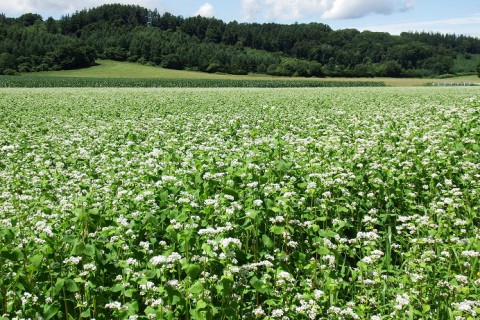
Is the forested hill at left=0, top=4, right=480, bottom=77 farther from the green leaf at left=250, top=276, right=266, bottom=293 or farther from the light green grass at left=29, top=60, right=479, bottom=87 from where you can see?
the green leaf at left=250, top=276, right=266, bottom=293

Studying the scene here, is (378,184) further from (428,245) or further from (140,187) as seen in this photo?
(140,187)

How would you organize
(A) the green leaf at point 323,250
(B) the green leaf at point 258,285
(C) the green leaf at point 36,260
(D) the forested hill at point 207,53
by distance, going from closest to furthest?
(C) the green leaf at point 36,260
(B) the green leaf at point 258,285
(A) the green leaf at point 323,250
(D) the forested hill at point 207,53

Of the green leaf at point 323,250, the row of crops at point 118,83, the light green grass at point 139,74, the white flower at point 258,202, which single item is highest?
the light green grass at point 139,74

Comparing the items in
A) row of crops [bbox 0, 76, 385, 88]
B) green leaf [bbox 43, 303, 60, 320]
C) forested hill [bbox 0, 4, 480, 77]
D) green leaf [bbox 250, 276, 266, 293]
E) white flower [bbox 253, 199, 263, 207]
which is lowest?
green leaf [bbox 43, 303, 60, 320]

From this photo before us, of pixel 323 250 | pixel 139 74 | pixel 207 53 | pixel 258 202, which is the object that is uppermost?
pixel 207 53

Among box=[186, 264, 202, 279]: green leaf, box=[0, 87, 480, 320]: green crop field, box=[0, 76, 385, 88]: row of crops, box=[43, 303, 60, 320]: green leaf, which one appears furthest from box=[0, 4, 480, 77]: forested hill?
box=[186, 264, 202, 279]: green leaf

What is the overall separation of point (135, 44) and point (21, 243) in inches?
6567

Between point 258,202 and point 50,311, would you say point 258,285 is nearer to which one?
point 258,202

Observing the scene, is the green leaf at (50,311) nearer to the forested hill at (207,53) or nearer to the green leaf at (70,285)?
the green leaf at (70,285)

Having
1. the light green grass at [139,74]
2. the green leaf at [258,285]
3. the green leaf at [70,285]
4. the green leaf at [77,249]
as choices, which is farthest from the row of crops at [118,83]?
the green leaf at [258,285]

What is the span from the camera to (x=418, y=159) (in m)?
8.98

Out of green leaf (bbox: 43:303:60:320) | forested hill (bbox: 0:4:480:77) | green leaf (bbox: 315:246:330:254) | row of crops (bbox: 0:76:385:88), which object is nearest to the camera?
green leaf (bbox: 43:303:60:320)

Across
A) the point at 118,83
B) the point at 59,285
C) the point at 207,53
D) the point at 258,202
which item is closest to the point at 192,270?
the point at 59,285

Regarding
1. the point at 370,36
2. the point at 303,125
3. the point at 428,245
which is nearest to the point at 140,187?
the point at 428,245
